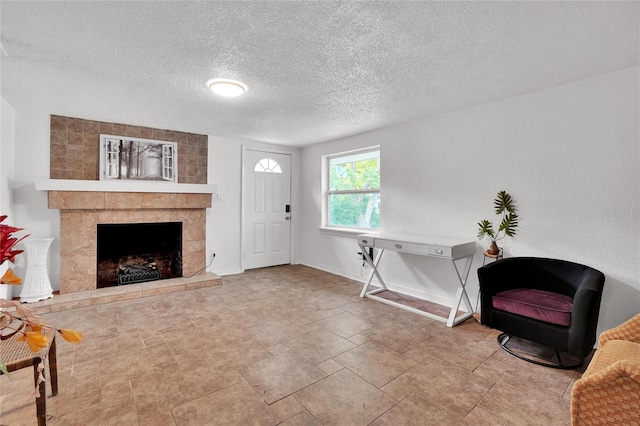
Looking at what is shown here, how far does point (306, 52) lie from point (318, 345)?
2285 millimetres

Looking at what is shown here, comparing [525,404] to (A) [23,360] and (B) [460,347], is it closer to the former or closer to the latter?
(B) [460,347]

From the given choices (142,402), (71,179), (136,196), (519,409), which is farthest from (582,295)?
(71,179)

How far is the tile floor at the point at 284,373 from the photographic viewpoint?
1.77 m

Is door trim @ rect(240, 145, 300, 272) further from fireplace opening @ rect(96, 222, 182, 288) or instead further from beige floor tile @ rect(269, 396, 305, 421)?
beige floor tile @ rect(269, 396, 305, 421)

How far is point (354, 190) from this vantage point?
16.0ft

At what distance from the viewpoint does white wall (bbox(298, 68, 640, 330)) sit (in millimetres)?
2436

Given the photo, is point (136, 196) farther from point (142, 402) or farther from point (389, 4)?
point (389, 4)

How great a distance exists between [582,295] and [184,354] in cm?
294

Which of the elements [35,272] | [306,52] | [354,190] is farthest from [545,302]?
[35,272]

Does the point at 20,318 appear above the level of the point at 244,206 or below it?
below

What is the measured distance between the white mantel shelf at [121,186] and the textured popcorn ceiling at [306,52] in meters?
0.85

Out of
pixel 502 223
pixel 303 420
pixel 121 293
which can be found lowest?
pixel 303 420

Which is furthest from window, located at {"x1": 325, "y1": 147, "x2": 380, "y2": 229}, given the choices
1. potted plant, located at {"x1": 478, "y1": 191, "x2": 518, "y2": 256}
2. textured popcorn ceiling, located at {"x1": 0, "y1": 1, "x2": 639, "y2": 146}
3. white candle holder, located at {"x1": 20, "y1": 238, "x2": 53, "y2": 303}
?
white candle holder, located at {"x1": 20, "y1": 238, "x2": 53, "y2": 303}

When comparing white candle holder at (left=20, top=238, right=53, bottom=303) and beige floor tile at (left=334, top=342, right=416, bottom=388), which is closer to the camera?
beige floor tile at (left=334, top=342, right=416, bottom=388)
